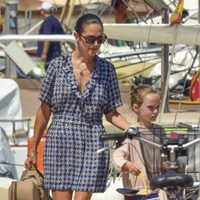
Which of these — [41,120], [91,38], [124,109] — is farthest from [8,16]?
[91,38]

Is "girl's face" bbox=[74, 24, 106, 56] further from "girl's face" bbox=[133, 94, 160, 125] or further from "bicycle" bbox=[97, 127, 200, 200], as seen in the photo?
"bicycle" bbox=[97, 127, 200, 200]

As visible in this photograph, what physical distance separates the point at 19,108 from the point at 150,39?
1407 mm

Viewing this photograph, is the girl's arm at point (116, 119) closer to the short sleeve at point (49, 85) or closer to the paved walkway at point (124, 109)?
the short sleeve at point (49, 85)

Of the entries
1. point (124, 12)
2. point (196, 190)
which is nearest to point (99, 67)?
point (196, 190)

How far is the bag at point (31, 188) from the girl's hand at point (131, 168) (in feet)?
3.33

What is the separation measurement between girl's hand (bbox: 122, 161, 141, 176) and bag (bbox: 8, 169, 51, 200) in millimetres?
1015

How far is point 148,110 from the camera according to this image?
22.1ft

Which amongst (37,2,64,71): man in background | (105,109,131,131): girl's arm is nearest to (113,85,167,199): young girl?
(105,109,131,131): girl's arm

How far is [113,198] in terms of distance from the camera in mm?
7773

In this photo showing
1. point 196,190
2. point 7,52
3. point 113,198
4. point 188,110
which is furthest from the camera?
point 7,52

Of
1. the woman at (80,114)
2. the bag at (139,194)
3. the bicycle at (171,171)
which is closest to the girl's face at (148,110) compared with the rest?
the woman at (80,114)

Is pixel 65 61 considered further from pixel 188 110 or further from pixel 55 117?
pixel 188 110

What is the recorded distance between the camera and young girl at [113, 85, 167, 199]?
6433 millimetres

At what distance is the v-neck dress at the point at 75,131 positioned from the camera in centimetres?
678
